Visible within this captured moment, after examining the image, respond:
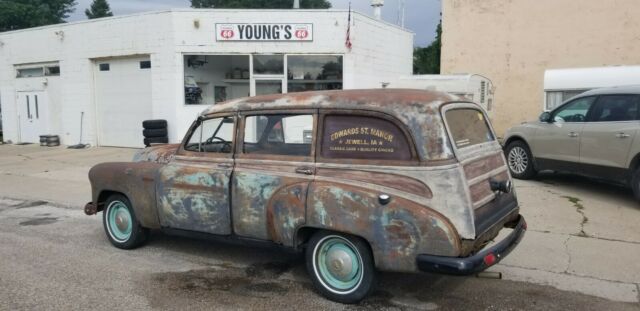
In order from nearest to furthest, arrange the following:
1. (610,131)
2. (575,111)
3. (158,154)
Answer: (158,154) < (610,131) < (575,111)

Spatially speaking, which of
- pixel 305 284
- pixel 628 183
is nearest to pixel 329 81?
pixel 628 183

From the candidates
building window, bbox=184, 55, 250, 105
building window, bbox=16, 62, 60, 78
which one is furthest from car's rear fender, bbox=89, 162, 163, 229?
building window, bbox=16, 62, 60, 78

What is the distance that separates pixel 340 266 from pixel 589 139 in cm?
573

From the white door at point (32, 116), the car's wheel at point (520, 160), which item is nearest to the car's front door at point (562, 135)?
the car's wheel at point (520, 160)

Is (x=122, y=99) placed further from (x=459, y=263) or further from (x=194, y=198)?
(x=459, y=263)

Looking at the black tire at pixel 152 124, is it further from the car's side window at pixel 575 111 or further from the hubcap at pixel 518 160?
the car's side window at pixel 575 111

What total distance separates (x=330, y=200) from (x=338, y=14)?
1094 centimetres

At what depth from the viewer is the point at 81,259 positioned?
558 cm

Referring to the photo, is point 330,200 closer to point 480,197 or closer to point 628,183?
point 480,197

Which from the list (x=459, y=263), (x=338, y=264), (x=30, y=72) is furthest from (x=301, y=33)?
(x=459, y=263)

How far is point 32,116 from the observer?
18.3 metres

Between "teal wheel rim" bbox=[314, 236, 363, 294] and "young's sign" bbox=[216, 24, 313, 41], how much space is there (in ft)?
35.2

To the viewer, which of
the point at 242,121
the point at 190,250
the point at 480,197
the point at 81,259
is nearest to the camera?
the point at 480,197

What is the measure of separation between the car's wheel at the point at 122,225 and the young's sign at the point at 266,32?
9165 millimetres
